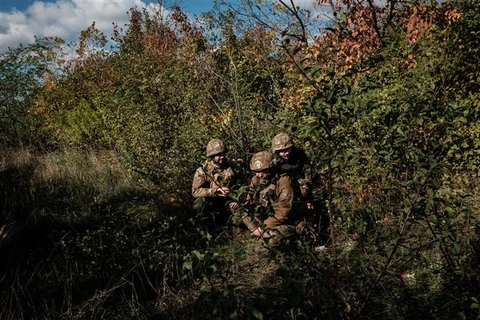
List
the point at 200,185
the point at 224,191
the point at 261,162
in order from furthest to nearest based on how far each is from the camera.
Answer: the point at 200,185 < the point at 261,162 < the point at 224,191

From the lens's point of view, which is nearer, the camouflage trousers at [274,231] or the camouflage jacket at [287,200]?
the camouflage trousers at [274,231]

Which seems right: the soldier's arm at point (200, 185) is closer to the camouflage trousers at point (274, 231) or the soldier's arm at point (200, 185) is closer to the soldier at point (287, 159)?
the camouflage trousers at point (274, 231)

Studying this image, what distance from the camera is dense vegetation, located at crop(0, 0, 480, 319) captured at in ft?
7.38

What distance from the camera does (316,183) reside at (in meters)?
5.38

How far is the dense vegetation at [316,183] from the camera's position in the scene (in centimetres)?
225

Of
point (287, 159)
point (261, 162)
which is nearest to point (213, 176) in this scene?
point (261, 162)

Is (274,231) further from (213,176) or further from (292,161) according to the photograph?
(213,176)

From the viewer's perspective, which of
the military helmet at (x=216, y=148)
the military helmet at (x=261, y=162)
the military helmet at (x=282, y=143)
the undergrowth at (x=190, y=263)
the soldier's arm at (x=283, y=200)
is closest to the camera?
the undergrowth at (x=190, y=263)

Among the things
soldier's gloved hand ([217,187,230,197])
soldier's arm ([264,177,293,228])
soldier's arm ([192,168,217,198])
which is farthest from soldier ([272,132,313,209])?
soldier's arm ([192,168,217,198])

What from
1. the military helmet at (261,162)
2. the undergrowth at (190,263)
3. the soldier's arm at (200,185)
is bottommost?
the undergrowth at (190,263)

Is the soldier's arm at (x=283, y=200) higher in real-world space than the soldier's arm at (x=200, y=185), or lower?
lower

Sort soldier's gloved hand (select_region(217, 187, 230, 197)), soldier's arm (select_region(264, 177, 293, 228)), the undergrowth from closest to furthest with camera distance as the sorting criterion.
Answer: the undergrowth
soldier's gloved hand (select_region(217, 187, 230, 197))
soldier's arm (select_region(264, 177, 293, 228))

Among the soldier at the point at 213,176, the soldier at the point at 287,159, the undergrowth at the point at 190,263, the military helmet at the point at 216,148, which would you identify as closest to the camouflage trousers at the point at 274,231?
the undergrowth at the point at 190,263

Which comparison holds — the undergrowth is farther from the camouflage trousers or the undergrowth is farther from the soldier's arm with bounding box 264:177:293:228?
the soldier's arm with bounding box 264:177:293:228
